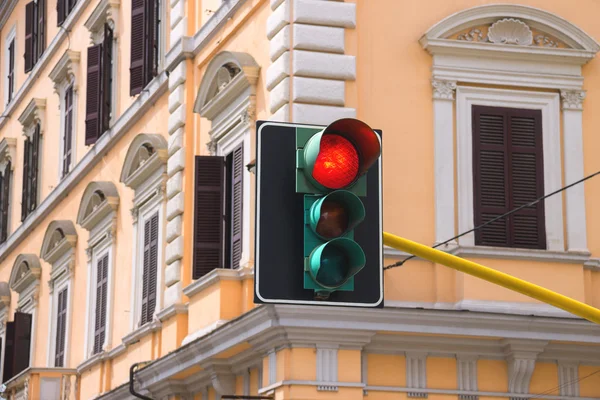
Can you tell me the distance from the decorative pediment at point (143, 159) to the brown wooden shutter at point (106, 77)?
2.16 m

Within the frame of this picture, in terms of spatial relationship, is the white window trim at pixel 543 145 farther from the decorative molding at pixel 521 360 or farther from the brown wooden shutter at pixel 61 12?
the brown wooden shutter at pixel 61 12

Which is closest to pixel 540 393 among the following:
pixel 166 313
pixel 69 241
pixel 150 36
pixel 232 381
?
pixel 232 381

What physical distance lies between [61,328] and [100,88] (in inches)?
163

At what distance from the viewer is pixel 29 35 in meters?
28.9

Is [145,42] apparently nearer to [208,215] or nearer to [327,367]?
[208,215]

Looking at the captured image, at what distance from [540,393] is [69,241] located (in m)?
10.5

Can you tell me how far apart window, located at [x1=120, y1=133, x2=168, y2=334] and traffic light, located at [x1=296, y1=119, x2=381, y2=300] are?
12.2 m

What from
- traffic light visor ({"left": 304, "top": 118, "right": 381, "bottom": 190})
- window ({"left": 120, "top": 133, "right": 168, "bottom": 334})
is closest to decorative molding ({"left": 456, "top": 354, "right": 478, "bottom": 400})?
window ({"left": 120, "top": 133, "right": 168, "bottom": 334})

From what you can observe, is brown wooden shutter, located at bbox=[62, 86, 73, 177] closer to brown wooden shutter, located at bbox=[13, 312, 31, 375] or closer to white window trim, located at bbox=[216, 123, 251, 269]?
brown wooden shutter, located at bbox=[13, 312, 31, 375]

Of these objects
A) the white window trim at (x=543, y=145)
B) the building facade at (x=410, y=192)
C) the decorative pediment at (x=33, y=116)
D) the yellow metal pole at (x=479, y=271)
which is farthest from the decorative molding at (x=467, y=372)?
the decorative pediment at (x=33, y=116)

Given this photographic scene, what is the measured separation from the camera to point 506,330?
48.3 ft

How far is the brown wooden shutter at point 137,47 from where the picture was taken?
2050 centimetres

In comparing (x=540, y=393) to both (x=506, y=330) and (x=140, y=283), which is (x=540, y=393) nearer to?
(x=506, y=330)

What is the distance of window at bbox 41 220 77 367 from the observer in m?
23.4
